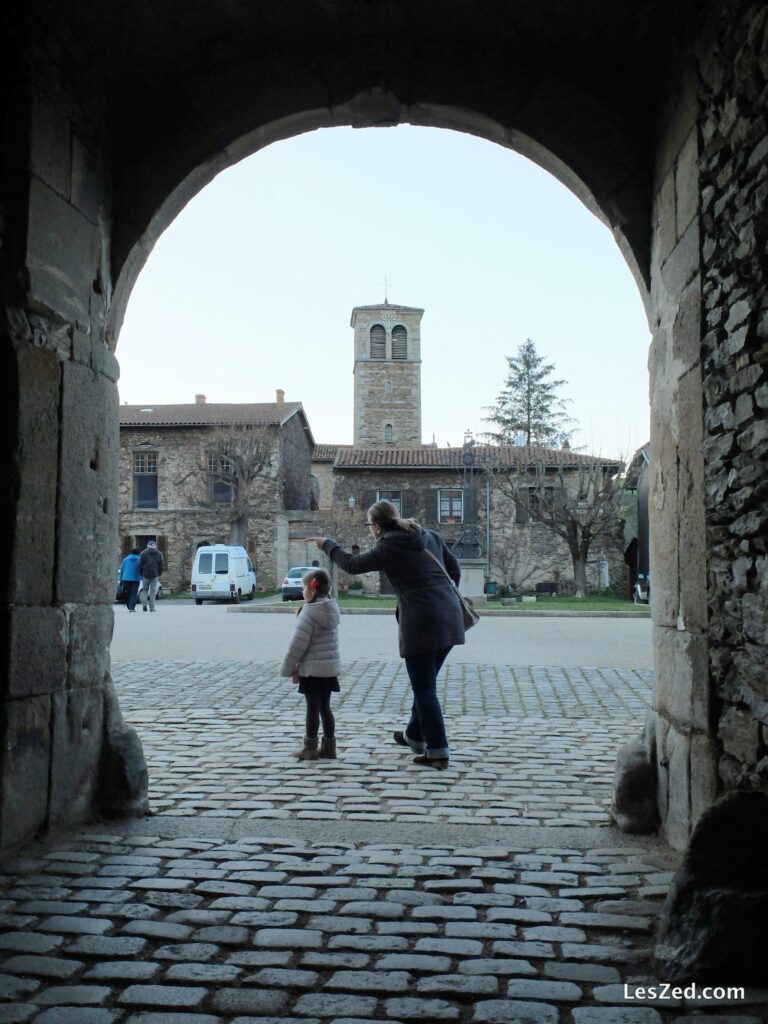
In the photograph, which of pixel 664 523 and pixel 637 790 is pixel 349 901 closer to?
pixel 637 790

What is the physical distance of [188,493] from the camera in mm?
36500

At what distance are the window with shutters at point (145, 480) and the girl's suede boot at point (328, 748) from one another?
106 ft

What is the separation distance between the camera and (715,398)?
133 inches

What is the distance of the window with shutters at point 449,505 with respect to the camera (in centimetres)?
3722

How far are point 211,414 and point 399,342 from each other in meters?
14.2

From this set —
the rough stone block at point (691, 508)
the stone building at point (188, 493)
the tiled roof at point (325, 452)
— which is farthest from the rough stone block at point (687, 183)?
the tiled roof at point (325, 452)

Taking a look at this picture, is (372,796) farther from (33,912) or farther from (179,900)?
(33,912)

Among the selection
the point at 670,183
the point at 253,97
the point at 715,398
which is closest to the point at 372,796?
the point at 715,398

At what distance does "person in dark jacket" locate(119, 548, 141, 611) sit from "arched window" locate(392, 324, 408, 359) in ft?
102

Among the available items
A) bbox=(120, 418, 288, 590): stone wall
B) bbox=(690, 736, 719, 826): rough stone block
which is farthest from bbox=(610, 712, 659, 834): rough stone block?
bbox=(120, 418, 288, 590): stone wall

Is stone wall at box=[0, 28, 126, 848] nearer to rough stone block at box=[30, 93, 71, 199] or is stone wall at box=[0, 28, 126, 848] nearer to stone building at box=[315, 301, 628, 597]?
rough stone block at box=[30, 93, 71, 199]

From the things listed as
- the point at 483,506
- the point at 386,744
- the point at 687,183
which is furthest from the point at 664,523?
the point at 483,506

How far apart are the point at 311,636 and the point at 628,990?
3.41m

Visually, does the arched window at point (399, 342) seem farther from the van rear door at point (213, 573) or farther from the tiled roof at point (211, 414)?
the van rear door at point (213, 573)
